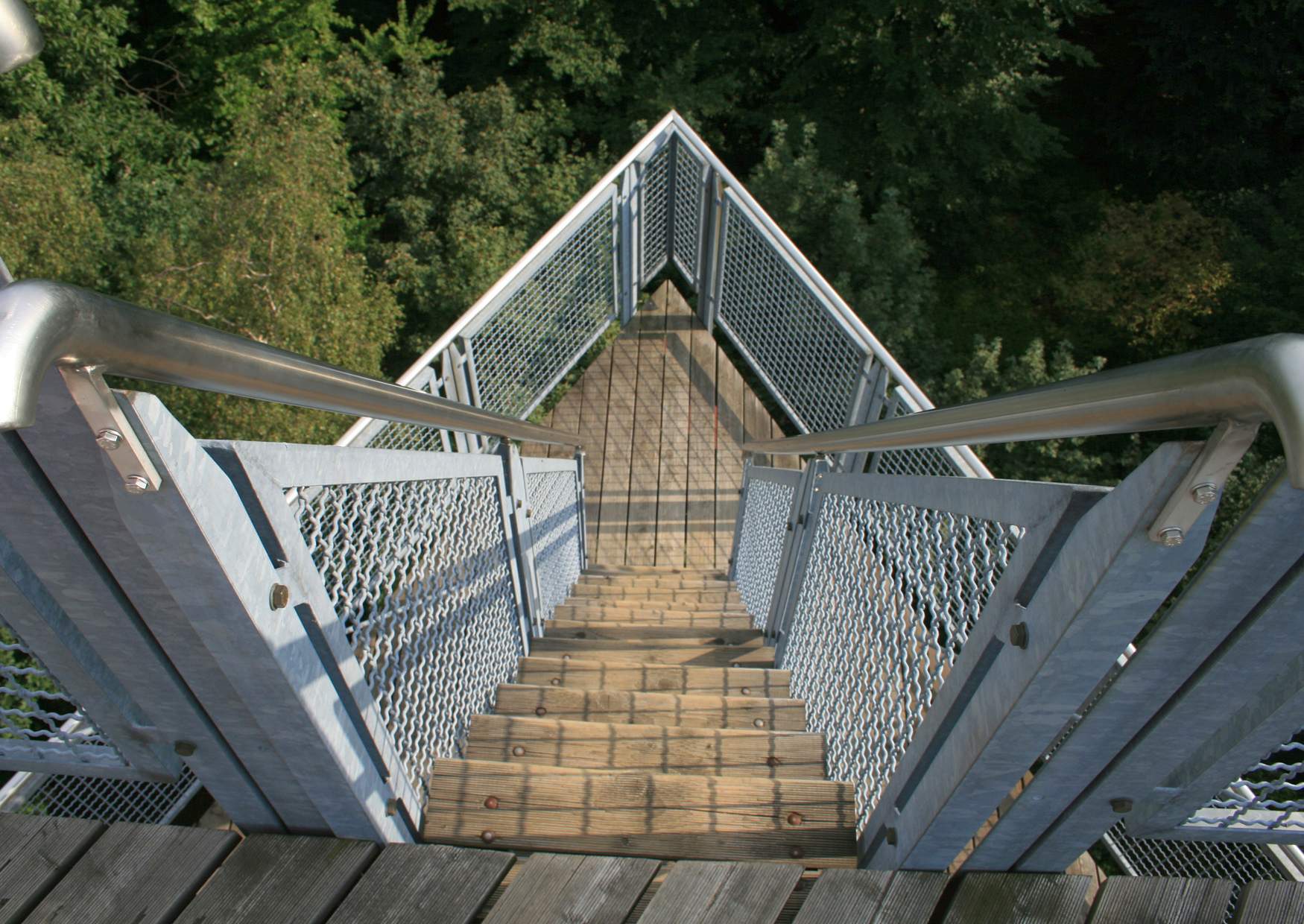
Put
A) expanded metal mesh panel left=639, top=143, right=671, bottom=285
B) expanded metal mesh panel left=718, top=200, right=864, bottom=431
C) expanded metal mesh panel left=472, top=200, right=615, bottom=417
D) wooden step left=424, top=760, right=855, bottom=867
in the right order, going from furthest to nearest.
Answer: expanded metal mesh panel left=639, top=143, right=671, bottom=285 → expanded metal mesh panel left=472, top=200, right=615, bottom=417 → expanded metal mesh panel left=718, top=200, right=864, bottom=431 → wooden step left=424, top=760, right=855, bottom=867

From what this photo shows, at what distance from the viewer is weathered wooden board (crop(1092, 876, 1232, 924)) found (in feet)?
3.69

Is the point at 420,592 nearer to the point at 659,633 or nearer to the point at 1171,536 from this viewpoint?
the point at 1171,536

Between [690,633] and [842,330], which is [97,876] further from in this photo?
[842,330]

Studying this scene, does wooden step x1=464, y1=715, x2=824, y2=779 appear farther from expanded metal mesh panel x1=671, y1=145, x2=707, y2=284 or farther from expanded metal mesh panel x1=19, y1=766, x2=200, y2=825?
expanded metal mesh panel x1=19, y1=766, x2=200, y2=825

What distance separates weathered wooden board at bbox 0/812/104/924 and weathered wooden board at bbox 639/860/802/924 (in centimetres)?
81

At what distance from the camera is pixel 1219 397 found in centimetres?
62

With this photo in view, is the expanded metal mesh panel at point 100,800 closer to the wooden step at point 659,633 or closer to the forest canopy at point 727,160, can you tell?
the forest canopy at point 727,160

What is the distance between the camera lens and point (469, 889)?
1.21 m

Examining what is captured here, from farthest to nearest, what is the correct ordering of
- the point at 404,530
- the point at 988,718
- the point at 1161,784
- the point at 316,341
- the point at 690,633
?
1. the point at 316,341
2. the point at 690,633
3. the point at 404,530
4. the point at 1161,784
5. the point at 988,718

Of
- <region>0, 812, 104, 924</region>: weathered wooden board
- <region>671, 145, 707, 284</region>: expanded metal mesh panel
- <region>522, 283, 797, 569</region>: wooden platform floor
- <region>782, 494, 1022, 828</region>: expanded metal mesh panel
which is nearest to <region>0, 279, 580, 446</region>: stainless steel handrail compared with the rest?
<region>0, 812, 104, 924</region>: weathered wooden board

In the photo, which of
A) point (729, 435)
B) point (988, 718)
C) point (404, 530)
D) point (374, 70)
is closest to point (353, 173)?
point (374, 70)

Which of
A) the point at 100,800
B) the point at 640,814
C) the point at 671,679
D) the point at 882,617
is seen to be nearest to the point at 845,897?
the point at 640,814

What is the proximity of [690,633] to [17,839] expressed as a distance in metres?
2.57

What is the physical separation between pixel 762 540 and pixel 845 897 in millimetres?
2751
